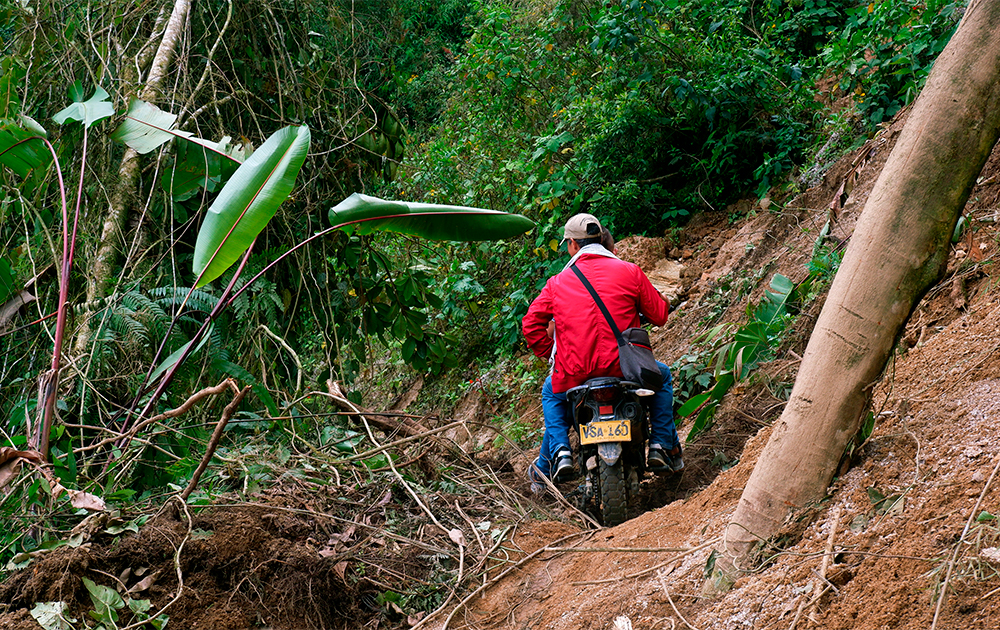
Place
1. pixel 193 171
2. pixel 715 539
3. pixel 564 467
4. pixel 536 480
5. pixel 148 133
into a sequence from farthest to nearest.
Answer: pixel 536 480
pixel 193 171
pixel 564 467
pixel 148 133
pixel 715 539

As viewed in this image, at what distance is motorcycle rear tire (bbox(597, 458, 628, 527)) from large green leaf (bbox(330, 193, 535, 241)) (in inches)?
56.6

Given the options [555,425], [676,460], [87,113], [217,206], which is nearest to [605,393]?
[555,425]

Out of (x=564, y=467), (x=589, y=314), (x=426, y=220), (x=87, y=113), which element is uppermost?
(x=87, y=113)

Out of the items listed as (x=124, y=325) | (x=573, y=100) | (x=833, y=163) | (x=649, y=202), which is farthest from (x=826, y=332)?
(x=573, y=100)

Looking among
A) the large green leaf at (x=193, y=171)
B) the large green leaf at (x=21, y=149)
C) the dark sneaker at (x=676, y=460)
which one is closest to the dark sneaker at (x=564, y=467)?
the dark sneaker at (x=676, y=460)

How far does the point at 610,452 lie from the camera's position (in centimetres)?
427

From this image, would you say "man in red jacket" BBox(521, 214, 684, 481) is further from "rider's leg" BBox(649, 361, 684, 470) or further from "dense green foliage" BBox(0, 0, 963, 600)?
"dense green foliage" BBox(0, 0, 963, 600)

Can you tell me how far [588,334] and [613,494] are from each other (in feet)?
2.98

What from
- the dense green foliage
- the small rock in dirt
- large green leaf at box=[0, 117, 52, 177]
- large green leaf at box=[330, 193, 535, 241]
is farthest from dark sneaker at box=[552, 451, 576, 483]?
large green leaf at box=[0, 117, 52, 177]

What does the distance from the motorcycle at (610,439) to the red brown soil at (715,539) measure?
255 mm

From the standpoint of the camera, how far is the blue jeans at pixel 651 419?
454cm

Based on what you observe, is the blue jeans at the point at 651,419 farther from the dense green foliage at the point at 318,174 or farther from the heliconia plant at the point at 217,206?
the heliconia plant at the point at 217,206

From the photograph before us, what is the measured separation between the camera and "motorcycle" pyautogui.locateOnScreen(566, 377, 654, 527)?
426 cm

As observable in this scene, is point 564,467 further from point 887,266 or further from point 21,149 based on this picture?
point 21,149
